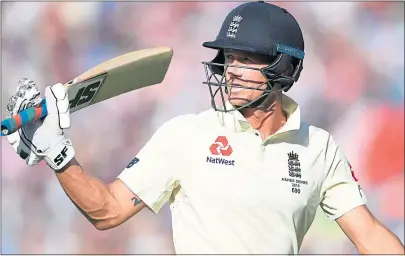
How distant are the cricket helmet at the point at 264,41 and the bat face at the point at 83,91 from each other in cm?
36

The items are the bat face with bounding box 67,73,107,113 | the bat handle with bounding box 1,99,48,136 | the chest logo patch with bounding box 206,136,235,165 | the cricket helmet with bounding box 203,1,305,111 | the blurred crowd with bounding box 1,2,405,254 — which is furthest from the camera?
the blurred crowd with bounding box 1,2,405,254

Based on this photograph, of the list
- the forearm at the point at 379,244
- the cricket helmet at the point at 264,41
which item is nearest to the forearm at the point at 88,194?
the cricket helmet at the point at 264,41

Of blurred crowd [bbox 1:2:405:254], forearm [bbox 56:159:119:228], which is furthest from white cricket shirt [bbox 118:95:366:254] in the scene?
blurred crowd [bbox 1:2:405:254]

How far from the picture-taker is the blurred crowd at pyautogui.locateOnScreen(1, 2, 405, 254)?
5.33m

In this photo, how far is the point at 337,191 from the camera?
279 cm

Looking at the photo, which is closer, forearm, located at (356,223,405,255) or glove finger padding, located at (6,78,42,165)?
glove finger padding, located at (6,78,42,165)

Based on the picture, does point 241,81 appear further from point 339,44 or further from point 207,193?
point 339,44

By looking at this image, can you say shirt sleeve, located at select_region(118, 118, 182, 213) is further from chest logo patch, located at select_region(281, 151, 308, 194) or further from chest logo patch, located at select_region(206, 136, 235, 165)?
chest logo patch, located at select_region(281, 151, 308, 194)

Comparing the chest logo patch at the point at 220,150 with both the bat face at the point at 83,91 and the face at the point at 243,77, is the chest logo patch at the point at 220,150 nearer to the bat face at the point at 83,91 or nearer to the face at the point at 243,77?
the face at the point at 243,77

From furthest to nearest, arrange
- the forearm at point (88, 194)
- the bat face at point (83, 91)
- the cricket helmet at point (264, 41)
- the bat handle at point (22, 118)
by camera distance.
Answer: the cricket helmet at point (264, 41), the bat face at point (83, 91), the forearm at point (88, 194), the bat handle at point (22, 118)

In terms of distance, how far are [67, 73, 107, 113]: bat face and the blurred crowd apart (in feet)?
8.96

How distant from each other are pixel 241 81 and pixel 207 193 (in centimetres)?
39

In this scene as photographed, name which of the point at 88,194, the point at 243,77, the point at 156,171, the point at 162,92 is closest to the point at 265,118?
the point at 243,77

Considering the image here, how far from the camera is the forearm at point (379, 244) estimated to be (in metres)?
2.78
